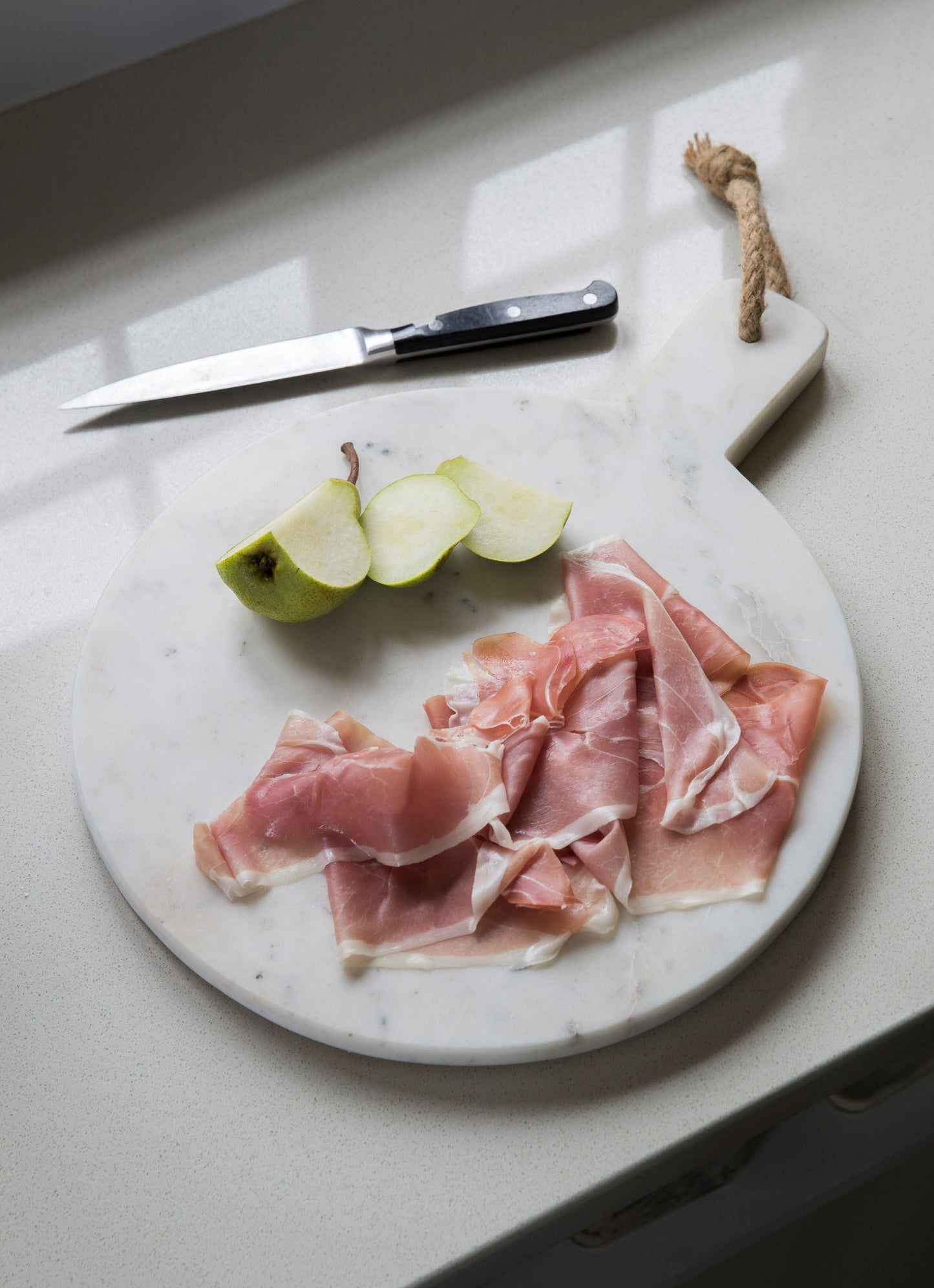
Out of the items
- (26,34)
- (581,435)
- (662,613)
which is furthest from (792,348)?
(26,34)

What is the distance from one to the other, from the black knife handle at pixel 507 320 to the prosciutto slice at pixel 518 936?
731 millimetres

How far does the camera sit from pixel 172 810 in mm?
1027

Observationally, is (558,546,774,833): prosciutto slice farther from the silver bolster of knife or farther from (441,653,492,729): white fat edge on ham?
the silver bolster of knife

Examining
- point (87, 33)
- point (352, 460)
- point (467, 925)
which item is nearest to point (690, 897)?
point (467, 925)

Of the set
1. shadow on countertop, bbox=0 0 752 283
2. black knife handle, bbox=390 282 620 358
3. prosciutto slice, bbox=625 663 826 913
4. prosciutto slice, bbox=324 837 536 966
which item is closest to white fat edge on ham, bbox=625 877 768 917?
prosciutto slice, bbox=625 663 826 913

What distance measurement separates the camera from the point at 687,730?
101 cm

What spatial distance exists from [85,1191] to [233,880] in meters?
0.28

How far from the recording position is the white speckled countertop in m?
0.90

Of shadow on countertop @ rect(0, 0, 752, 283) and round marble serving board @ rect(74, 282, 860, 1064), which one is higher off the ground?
shadow on countertop @ rect(0, 0, 752, 283)

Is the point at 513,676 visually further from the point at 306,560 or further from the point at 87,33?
the point at 87,33

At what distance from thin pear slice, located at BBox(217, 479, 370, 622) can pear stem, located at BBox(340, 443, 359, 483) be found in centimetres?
5

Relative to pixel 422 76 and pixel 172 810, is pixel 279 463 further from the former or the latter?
pixel 422 76

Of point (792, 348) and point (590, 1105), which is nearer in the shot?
point (590, 1105)

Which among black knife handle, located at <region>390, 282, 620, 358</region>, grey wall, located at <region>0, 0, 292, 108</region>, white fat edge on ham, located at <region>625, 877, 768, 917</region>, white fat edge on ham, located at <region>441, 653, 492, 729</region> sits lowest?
white fat edge on ham, located at <region>625, 877, 768, 917</region>
